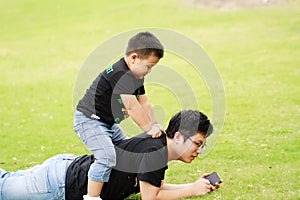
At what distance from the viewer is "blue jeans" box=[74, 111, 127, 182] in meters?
5.57

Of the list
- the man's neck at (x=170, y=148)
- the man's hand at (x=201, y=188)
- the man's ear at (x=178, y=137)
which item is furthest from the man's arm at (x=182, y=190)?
the man's ear at (x=178, y=137)

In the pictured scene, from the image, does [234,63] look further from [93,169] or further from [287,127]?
[93,169]

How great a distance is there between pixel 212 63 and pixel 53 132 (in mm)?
7058

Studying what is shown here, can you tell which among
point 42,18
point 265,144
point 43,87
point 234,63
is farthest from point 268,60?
Answer: point 42,18

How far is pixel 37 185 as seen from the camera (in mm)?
5656

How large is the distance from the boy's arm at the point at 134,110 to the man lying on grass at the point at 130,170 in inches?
6.0

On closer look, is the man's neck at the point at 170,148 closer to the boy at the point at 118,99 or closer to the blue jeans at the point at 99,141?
the boy at the point at 118,99

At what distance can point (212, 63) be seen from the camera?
15797 millimetres

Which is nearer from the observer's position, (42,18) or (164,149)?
(164,149)

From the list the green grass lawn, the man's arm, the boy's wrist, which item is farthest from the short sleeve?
the green grass lawn

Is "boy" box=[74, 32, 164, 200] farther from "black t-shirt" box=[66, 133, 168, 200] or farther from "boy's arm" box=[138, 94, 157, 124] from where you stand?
"boy's arm" box=[138, 94, 157, 124]

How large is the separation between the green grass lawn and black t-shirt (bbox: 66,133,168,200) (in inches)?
37.4

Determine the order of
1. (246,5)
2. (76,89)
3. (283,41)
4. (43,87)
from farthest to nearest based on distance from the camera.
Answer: (246,5)
(283,41)
(43,87)
(76,89)

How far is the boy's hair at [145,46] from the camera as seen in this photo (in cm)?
591
